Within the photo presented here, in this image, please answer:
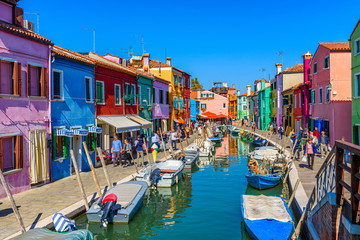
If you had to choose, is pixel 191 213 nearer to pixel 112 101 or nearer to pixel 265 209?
pixel 265 209

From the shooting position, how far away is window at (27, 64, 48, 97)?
14438mm

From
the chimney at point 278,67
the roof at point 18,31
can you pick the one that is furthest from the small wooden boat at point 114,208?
the chimney at point 278,67

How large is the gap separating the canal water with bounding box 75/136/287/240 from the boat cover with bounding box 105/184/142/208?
2.53 feet

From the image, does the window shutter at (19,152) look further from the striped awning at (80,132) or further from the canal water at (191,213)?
the canal water at (191,213)

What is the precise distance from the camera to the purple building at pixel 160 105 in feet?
106

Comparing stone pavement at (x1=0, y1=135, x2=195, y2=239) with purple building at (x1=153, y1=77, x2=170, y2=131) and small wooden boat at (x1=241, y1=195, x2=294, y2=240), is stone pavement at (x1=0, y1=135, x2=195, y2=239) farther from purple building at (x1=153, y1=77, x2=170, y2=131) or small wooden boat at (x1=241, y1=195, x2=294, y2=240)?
purple building at (x1=153, y1=77, x2=170, y2=131)

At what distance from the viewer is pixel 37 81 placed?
585 inches

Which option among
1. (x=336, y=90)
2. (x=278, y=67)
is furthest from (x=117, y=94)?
(x=278, y=67)

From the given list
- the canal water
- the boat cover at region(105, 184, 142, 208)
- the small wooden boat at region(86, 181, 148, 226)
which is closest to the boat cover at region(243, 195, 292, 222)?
the canal water

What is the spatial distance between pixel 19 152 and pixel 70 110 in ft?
14.3

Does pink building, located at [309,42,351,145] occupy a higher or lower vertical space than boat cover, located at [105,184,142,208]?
higher

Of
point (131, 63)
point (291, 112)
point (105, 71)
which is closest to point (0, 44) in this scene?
point (105, 71)

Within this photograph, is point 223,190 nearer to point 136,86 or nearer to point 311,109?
point 136,86

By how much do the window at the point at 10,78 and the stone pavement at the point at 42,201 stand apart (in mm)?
4165
